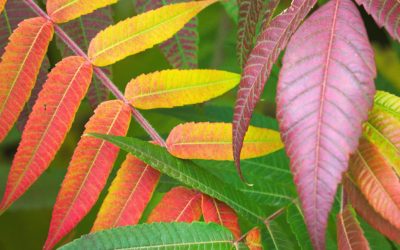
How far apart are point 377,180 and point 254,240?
0.64 ft

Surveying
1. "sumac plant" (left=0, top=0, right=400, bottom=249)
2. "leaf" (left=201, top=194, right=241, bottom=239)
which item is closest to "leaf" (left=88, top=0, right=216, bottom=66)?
"sumac plant" (left=0, top=0, right=400, bottom=249)

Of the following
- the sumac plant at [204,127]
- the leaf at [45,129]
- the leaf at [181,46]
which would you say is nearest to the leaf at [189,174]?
the sumac plant at [204,127]

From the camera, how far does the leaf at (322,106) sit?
56 centimetres

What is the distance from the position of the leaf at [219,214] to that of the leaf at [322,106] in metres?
0.29

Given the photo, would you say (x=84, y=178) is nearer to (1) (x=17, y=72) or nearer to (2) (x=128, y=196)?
(2) (x=128, y=196)

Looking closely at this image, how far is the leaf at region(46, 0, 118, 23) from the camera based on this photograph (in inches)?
35.8

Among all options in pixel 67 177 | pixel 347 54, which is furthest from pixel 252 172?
pixel 347 54

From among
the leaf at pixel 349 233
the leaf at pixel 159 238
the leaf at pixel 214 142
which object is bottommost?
the leaf at pixel 349 233

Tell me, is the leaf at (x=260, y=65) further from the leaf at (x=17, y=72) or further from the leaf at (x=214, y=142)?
the leaf at (x=17, y=72)

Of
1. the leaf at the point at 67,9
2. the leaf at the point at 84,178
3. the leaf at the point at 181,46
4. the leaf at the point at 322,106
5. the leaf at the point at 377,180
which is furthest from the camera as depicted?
the leaf at the point at 181,46

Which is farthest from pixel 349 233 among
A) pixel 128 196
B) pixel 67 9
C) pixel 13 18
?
pixel 13 18

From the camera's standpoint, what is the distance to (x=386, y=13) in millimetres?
646

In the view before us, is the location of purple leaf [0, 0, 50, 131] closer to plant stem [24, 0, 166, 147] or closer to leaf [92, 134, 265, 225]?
plant stem [24, 0, 166, 147]

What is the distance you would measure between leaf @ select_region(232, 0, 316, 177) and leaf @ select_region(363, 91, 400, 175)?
0.17 meters
